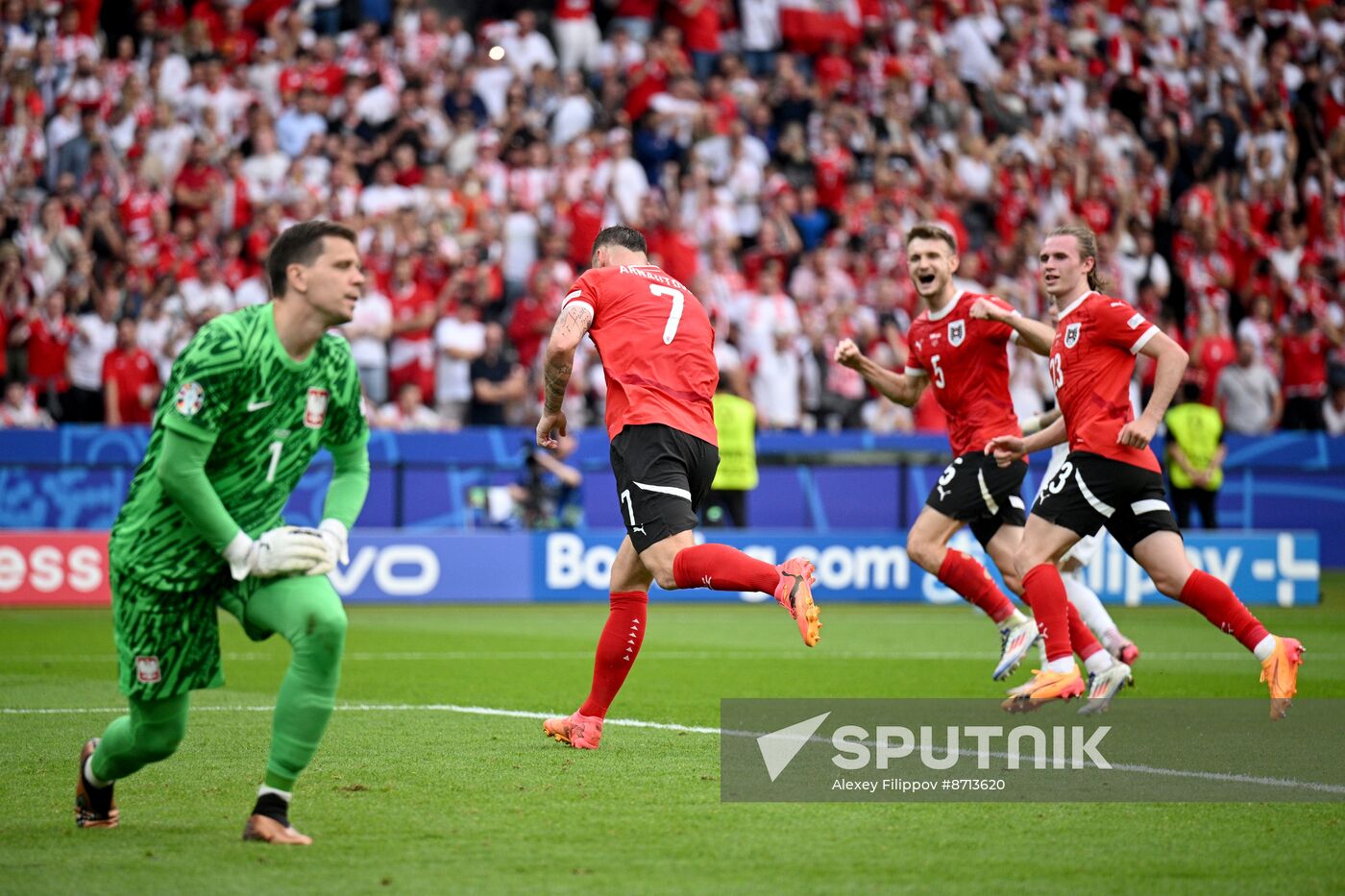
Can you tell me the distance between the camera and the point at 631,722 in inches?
345

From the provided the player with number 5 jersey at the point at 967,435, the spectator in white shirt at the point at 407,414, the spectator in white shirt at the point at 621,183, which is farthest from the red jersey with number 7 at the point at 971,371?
the spectator in white shirt at the point at 621,183

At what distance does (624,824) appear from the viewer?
5.88m

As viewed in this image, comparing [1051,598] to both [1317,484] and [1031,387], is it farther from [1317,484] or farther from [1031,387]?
[1317,484]

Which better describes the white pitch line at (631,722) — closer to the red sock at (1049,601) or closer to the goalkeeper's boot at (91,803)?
the red sock at (1049,601)

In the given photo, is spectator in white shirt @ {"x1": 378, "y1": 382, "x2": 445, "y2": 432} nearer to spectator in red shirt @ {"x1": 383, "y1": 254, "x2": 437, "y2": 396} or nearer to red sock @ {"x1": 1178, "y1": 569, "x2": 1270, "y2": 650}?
spectator in red shirt @ {"x1": 383, "y1": 254, "x2": 437, "y2": 396}

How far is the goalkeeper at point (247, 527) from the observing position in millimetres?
5297

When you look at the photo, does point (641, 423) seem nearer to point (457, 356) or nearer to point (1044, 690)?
point (1044, 690)

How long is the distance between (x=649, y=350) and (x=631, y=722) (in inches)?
80.2

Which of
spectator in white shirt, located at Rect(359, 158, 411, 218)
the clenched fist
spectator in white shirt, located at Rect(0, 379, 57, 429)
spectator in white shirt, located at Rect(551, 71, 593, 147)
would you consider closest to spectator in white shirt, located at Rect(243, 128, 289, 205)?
spectator in white shirt, located at Rect(359, 158, 411, 218)

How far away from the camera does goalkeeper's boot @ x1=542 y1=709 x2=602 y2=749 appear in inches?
308

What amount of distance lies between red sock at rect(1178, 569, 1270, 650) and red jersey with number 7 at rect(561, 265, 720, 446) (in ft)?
8.53

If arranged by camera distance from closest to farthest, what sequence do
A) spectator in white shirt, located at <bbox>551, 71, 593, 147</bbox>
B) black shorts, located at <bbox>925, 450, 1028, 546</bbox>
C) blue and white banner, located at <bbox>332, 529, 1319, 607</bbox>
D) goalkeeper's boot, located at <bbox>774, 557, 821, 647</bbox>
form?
goalkeeper's boot, located at <bbox>774, 557, 821, 647</bbox>, black shorts, located at <bbox>925, 450, 1028, 546</bbox>, blue and white banner, located at <bbox>332, 529, 1319, 607</bbox>, spectator in white shirt, located at <bbox>551, 71, 593, 147</bbox>

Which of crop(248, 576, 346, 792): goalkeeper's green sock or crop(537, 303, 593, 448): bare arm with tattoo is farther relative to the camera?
crop(537, 303, 593, 448): bare arm with tattoo

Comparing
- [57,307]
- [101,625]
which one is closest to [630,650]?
[101,625]
